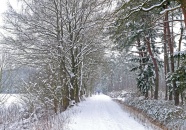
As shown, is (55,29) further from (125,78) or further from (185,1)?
(125,78)

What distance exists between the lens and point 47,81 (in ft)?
53.6

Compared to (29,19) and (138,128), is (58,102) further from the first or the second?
(138,128)

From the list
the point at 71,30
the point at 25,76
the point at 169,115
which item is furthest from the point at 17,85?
the point at 169,115

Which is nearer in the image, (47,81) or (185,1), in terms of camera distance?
(185,1)

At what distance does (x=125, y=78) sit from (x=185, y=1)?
77.9 metres

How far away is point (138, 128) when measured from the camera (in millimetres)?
8516

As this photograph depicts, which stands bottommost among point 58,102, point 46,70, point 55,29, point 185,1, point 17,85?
point 58,102

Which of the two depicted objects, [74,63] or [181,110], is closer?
[181,110]

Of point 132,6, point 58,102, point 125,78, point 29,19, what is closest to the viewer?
point 132,6

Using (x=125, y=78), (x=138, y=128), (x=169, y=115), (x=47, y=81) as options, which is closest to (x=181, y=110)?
(x=169, y=115)

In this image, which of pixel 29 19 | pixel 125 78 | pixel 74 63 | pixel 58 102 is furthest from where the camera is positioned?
pixel 125 78

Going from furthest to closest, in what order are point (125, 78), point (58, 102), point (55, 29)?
point (125, 78) → point (58, 102) → point (55, 29)

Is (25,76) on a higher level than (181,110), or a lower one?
higher

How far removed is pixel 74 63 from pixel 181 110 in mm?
10225
